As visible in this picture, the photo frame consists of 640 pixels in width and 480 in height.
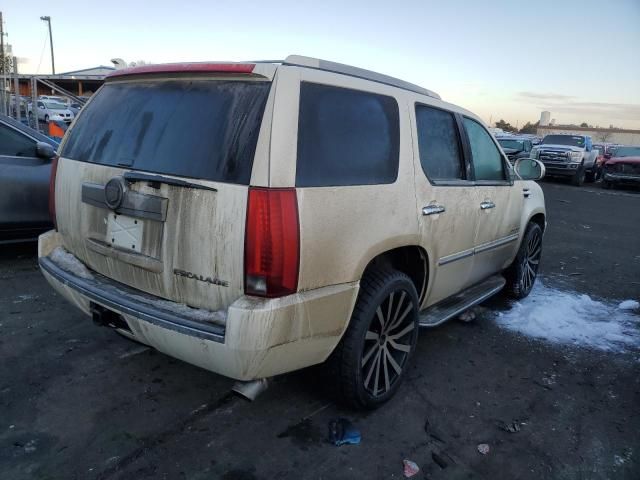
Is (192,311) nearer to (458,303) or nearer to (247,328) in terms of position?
(247,328)

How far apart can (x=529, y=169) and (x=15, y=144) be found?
5282 mm

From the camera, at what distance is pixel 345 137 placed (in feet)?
8.70

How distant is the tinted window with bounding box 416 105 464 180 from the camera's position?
10.7 ft

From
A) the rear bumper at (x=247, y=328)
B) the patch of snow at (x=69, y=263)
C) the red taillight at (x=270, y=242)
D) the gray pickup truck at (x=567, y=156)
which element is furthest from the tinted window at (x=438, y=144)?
the gray pickup truck at (x=567, y=156)

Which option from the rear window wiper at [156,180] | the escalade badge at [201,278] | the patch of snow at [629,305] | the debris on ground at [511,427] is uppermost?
the rear window wiper at [156,180]

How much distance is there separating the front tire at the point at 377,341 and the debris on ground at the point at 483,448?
587 mm

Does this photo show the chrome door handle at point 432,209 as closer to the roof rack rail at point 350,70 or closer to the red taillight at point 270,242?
the roof rack rail at point 350,70

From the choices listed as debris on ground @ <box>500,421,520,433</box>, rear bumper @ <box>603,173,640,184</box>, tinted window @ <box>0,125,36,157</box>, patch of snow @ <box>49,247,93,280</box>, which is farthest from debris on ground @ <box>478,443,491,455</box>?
rear bumper @ <box>603,173,640,184</box>

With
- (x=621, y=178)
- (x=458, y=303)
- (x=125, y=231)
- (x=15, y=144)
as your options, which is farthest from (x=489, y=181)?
(x=621, y=178)

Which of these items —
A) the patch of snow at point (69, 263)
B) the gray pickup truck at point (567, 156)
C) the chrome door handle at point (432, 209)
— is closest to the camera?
the patch of snow at point (69, 263)

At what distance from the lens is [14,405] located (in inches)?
111

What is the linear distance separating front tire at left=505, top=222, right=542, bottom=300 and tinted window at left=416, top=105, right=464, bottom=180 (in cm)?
174

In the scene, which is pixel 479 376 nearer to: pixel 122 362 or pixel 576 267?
pixel 122 362

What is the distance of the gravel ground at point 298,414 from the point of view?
249 centimetres
